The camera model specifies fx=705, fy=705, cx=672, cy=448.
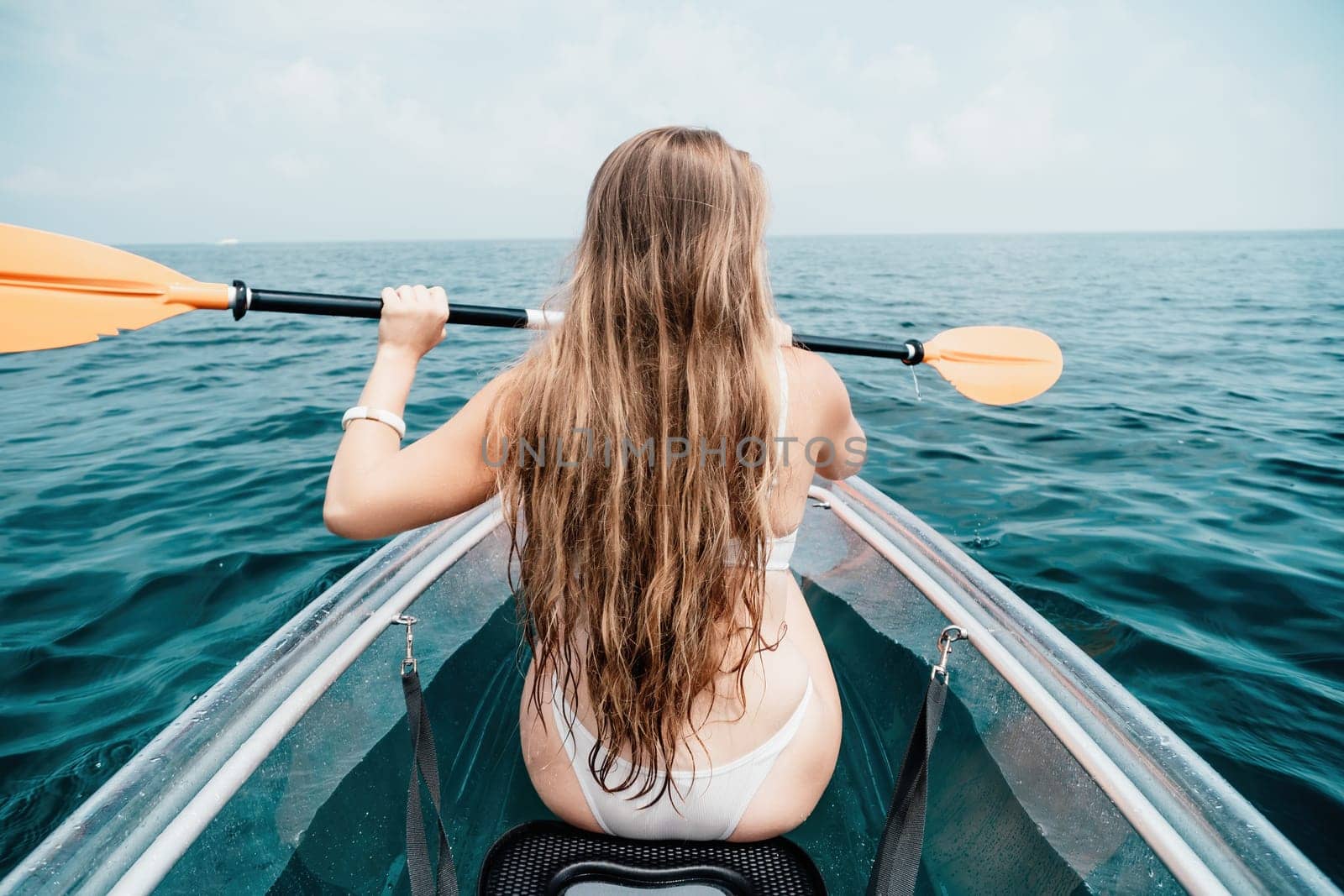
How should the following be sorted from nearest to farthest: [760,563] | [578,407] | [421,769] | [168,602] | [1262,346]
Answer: [578,407] < [760,563] < [421,769] < [168,602] < [1262,346]

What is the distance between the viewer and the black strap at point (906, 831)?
1356mm

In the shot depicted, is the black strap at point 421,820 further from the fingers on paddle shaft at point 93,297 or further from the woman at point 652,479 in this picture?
the fingers on paddle shaft at point 93,297

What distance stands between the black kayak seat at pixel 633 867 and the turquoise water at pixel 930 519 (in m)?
1.14

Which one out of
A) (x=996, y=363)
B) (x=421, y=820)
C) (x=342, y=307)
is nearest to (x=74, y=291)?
(x=342, y=307)

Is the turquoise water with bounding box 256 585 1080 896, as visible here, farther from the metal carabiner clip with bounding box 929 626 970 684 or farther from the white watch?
the white watch

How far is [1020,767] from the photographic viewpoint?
1609mm

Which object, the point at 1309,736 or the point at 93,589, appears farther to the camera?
the point at 93,589

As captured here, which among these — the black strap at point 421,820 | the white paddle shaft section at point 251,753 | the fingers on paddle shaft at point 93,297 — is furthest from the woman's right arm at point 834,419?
the white paddle shaft section at point 251,753

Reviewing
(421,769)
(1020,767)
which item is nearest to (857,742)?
(1020,767)

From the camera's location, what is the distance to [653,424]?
1.24 m

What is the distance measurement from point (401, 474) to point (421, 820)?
65 cm

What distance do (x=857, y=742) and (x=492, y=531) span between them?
4.48 feet

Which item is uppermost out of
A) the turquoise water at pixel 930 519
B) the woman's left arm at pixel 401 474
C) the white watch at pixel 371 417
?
the white watch at pixel 371 417

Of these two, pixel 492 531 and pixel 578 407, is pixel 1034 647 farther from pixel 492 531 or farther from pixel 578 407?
pixel 492 531
